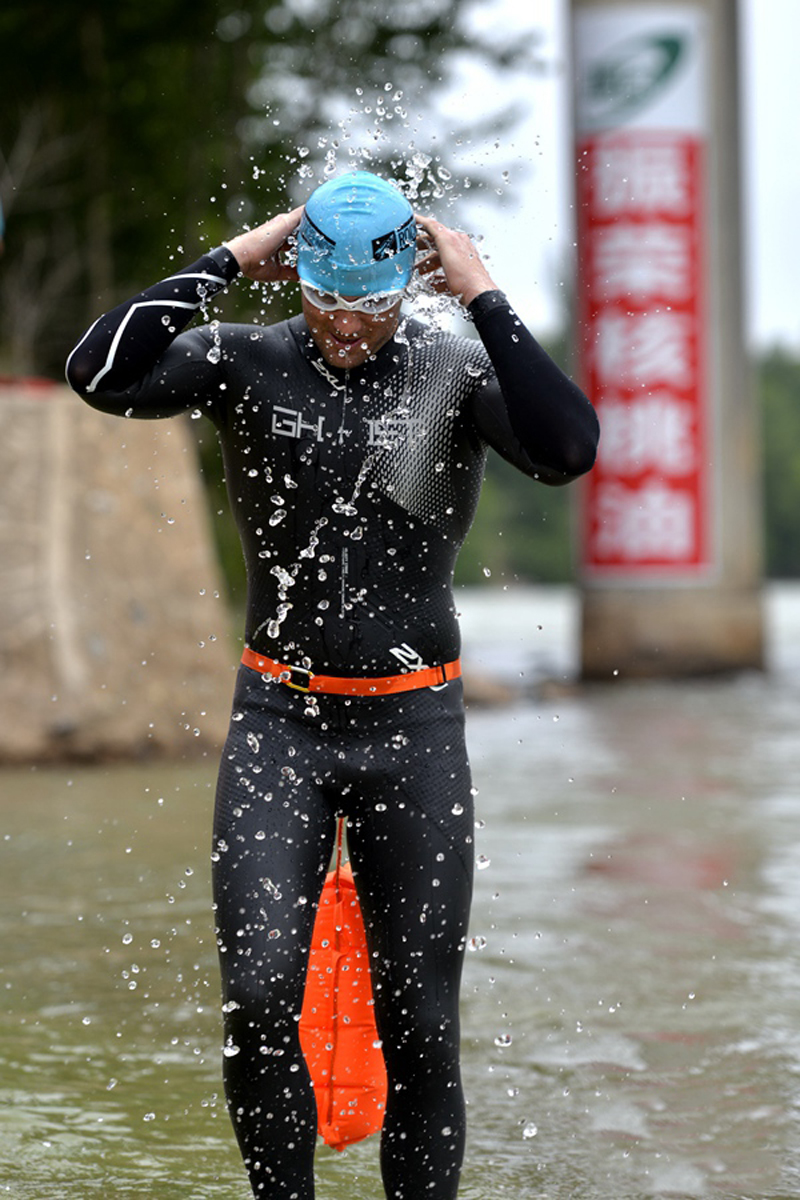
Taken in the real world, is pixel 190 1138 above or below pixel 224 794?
below

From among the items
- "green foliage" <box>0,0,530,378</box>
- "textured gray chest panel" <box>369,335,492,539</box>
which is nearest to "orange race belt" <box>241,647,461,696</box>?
"textured gray chest panel" <box>369,335,492,539</box>

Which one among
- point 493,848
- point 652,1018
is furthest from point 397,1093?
point 493,848

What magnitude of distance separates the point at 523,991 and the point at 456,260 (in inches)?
118

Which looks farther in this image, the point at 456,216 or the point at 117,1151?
the point at 456,216

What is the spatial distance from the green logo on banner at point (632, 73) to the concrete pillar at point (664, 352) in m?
0.01

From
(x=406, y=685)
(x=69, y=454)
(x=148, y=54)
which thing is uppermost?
(x=148, y=54)

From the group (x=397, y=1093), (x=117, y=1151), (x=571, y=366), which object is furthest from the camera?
(x=571, y=366)

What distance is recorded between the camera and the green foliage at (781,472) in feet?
419

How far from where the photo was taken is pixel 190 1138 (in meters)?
4.73

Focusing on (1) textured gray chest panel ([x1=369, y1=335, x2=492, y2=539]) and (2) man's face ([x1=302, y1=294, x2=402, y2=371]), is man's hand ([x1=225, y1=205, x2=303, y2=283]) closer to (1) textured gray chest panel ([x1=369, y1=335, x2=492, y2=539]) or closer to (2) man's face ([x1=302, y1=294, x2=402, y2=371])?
(2) man's face ([x1=302, y1=294, x2=402, y2=371])

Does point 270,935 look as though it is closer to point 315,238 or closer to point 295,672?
point 295,672

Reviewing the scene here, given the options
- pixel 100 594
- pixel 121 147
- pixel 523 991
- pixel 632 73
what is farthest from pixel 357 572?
pixel 121 147

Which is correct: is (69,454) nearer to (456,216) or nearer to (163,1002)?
(163,1002)

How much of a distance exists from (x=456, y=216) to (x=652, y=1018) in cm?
238
